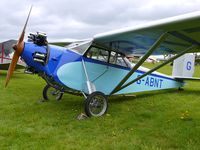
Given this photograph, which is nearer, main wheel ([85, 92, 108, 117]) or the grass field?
the grass field

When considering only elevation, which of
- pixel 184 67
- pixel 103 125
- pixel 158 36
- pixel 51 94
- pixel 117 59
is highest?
pixel 158 36

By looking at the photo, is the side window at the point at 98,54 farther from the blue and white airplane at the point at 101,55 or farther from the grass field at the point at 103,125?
the grass field at the point at 103,125

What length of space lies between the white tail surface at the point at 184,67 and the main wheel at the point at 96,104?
5.48 metres

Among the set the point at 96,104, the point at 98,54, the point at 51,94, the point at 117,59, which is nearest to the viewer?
the point at 96,104

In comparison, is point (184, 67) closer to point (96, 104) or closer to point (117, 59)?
point (117, 59)

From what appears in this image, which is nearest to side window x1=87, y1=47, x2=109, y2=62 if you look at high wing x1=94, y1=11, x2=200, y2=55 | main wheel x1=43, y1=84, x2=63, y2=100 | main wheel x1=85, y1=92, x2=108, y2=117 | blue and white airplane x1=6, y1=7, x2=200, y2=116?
blue and white airplane x1=6, y1=7, x2=200, y2=116

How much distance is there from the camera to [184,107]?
8469 millimetres

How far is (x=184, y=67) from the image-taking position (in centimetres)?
1219

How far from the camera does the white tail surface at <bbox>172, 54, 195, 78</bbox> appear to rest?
12.1 metres

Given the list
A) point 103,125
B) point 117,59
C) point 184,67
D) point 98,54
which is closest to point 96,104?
point 103,125

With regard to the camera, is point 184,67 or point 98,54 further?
point 184,67

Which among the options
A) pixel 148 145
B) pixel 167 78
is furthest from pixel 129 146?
pixel 167 78

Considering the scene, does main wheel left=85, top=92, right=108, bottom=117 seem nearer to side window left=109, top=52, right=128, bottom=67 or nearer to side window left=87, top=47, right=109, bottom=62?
side window left=87, top=47, right=109, bottom=62

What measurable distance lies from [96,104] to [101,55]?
167 centimetres
